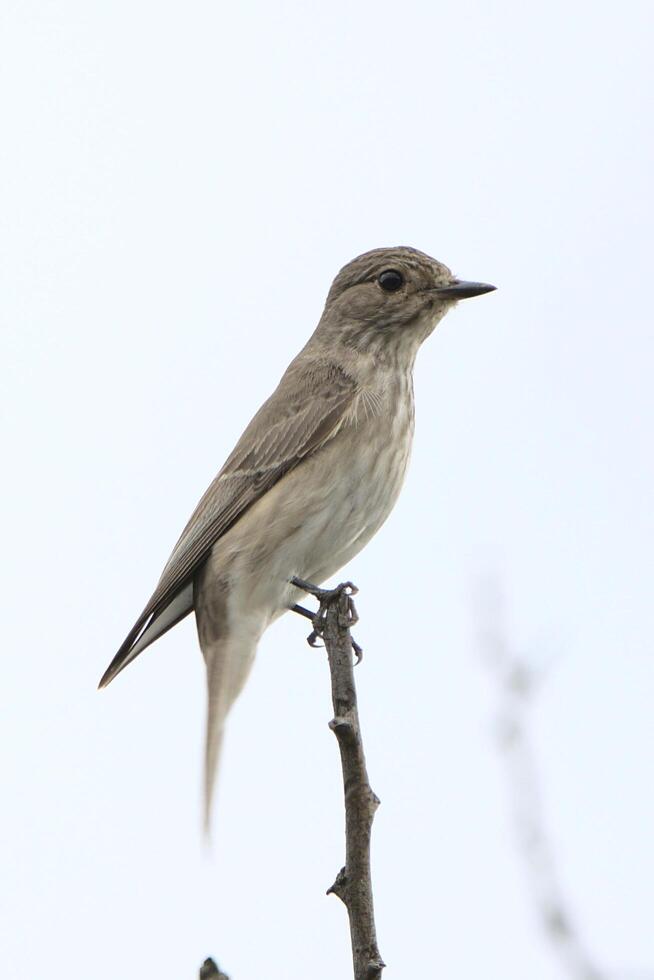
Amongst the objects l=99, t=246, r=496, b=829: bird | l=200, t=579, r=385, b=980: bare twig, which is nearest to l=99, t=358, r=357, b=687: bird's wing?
l=99, t=246, r=496, b=829: bird

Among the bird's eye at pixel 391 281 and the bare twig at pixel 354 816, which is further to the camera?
the bird's eye at pixel 391 281

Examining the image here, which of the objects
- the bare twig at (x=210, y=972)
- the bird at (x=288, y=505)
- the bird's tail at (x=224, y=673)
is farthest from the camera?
the bird at (x=288, y=505)

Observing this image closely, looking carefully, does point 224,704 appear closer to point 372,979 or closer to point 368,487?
point 368,487

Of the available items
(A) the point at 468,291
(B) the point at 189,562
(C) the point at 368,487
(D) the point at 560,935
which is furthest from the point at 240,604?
(D) the point at 560,935

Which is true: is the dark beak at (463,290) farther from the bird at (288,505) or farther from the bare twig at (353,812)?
the bare twig at (353,812)

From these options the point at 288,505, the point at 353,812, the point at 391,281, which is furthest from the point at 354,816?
the point at 391,281

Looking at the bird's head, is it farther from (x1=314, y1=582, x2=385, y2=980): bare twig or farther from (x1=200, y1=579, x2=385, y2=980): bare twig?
(x1=314, y1=582, x2=385, y2=980): bare twig

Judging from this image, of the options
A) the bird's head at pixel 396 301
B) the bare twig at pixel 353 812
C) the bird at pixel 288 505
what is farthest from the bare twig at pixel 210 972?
the bird's head at pixel 396 301
